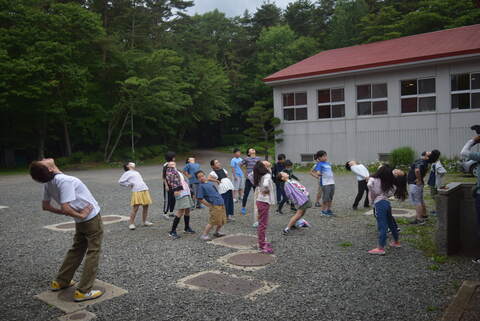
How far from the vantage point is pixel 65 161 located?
29859mm

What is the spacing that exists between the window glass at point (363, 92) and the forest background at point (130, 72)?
5.39 meters

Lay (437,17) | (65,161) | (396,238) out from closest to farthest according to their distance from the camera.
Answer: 1. (396,238)
2. (65,161)
3. (437,17)

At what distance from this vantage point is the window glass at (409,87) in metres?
20.5

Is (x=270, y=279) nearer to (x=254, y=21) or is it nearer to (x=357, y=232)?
(x=357, y=232)

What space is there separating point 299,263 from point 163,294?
2.21 meters

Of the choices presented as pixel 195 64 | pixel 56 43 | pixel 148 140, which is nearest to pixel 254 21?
pixel 195 64

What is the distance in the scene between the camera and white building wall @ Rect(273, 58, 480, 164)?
19.3 meters

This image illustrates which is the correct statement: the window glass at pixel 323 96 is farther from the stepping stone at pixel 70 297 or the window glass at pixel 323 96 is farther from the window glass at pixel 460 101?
the stepping stone at pixel 70 297

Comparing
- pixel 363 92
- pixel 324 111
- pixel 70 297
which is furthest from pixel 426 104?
pixel 70 297

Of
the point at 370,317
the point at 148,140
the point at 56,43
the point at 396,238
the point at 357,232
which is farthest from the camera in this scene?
the point at 148,140

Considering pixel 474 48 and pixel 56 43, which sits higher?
pixel 56 43

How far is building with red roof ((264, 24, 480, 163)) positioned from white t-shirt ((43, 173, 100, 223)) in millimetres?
18942

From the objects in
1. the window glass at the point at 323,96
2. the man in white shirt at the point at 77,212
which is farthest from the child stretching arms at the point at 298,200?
the window glass at the point at 323,96

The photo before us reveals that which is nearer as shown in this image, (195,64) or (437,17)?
(437,17)
